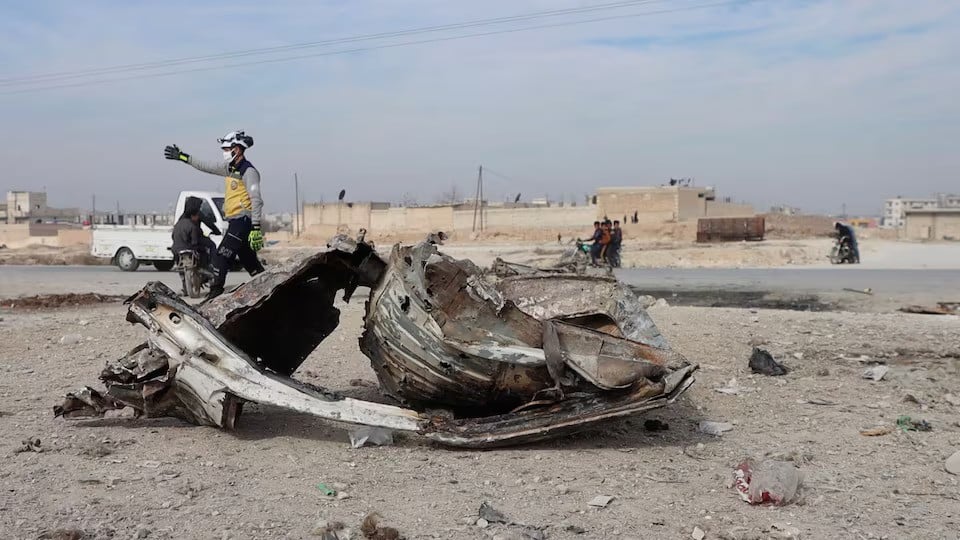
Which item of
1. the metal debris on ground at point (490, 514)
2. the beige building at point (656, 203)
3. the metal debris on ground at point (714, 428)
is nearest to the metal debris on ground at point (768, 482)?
the metal debris on ground at point (714, 428)

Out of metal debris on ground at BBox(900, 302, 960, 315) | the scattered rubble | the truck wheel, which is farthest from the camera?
the truck wheel

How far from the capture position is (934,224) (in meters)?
48.6

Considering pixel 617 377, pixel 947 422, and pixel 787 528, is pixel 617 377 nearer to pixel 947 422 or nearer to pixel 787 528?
pixel 787 528

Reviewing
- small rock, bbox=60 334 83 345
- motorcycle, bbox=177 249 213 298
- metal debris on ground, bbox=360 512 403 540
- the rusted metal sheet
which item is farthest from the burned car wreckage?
the rusted metal sheet

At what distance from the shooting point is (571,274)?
6.09 meters

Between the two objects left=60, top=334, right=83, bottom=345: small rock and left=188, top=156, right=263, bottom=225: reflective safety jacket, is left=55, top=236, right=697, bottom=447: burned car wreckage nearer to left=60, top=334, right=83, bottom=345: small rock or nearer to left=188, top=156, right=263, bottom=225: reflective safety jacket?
left=188, top=156, right=263, bottom=225: reflective safety jacket

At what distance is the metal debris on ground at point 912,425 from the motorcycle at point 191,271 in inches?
354

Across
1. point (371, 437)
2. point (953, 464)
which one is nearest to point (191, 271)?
point (371, 437)

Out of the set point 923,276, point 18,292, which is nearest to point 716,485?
point 18,292

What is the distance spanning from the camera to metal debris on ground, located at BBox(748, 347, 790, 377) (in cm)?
683

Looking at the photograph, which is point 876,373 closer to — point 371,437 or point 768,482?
point 768,482

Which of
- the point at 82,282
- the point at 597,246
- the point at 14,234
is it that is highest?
the point at 597,246

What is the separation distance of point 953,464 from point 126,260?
20317mm

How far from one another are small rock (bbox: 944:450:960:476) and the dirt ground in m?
0.05
